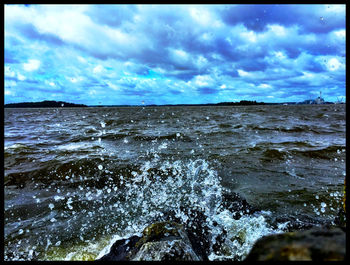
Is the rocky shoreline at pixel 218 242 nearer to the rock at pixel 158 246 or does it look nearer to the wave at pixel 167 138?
the rock at pixel 158 246

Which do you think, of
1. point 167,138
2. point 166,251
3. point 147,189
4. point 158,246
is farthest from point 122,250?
point 167,138

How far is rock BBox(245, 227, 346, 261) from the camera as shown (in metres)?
1.14

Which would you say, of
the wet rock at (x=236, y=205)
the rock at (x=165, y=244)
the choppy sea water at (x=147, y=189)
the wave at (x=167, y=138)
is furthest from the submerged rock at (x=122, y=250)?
the wave at (x=167, y=138)

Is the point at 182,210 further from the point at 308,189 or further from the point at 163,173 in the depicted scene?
the point at 308,189

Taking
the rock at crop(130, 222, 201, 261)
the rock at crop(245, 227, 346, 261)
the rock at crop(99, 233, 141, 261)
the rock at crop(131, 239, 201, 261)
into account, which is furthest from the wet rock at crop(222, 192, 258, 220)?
the rock at crop(245, 227, 346, 261)

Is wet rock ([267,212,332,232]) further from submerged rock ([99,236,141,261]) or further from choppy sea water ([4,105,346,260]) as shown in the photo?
submerged rock ([99,236,141,261])

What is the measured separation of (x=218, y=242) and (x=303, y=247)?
3331mm

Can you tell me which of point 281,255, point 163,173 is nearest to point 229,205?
point 163,173

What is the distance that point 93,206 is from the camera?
600 cm

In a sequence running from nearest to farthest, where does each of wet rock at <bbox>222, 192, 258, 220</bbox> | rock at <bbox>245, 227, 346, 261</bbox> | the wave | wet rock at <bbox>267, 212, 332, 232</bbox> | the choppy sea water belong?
1. rock at <bbox>245, 227, 346, 261</bbox>
2. wet rock at <bbox>267, 212, 332, 232</bbox>
3. the choppy sea water
4. wet rock at <bbox>222, 192, 258, 220</bbox>
5. the wave

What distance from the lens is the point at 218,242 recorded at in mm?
4172

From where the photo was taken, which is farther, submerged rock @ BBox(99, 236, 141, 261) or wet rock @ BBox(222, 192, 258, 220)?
wet rock @ BBox(222, 192, 258, 220)

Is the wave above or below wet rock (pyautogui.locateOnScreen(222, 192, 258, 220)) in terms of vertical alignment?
above
